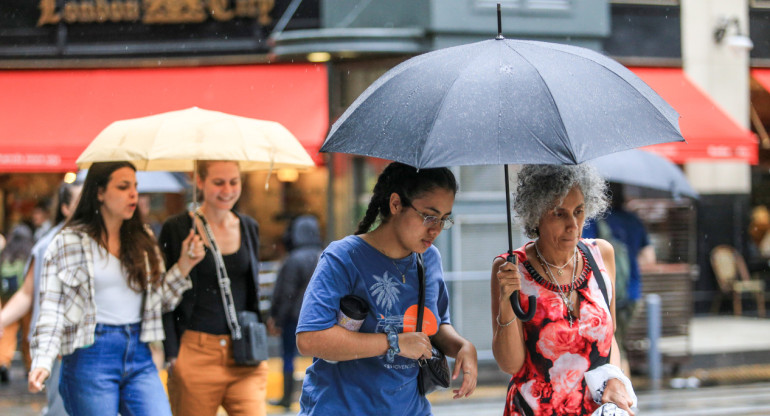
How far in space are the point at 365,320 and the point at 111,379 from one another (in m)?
1.72

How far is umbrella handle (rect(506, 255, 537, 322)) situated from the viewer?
130 inches

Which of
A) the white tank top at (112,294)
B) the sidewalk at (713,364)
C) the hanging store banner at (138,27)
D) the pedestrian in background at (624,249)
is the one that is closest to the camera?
the white tank top at (112,294)

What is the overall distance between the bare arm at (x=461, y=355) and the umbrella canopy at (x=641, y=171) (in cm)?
519

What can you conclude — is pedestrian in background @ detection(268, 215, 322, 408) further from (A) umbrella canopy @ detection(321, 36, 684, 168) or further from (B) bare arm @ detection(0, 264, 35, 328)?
(A) umbrella canopy @ detection(321, 36, 684, 168)

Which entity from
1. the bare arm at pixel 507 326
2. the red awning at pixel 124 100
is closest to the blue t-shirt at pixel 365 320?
the bare arm at pixel 507 326

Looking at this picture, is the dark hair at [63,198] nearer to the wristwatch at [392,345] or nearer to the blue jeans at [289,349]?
the blue jeans at [289,349]

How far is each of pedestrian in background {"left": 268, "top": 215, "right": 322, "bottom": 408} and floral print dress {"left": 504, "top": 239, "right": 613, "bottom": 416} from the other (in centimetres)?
557

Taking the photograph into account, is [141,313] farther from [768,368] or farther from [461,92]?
[768,368]

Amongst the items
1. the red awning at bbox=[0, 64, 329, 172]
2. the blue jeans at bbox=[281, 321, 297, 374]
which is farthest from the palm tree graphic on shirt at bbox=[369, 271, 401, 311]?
the red awning at bbox=[0, 64, 329, 172]

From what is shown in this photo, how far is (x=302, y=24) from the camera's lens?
14.0m

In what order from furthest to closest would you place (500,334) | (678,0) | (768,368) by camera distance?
(678,0), (768,368), (500,334)

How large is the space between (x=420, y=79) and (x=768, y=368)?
31.3ft

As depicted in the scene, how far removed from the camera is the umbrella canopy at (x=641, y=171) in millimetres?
8508

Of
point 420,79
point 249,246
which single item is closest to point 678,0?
point 249,246
